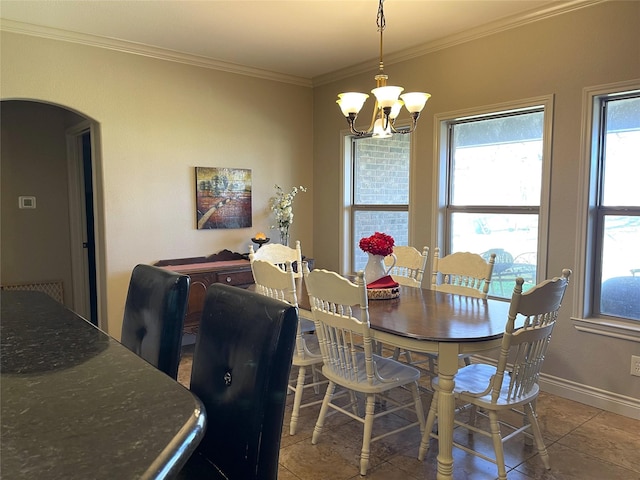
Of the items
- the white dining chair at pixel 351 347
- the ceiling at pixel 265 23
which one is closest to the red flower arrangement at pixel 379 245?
the white dining chair at pixel 351 347

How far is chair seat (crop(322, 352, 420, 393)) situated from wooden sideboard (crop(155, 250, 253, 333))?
1741 millimetres

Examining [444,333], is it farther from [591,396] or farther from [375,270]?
[591,396]

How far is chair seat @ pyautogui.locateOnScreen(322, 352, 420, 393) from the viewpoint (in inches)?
91.0

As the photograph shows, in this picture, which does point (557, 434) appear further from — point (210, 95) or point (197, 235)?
point (210, 95)

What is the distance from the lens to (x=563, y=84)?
3113 mm

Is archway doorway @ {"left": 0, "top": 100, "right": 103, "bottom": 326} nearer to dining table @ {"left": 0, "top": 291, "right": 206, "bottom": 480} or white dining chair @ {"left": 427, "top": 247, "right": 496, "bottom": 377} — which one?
white dining chair @ {"left": 427, "top": 247, "right": 496, "bottom": 377}

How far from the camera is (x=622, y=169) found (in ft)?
9.80

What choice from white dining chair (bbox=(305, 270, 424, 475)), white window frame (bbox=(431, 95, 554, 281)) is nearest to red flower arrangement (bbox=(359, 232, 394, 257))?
white dining chair (bbox=(305, 270, 424, 475))

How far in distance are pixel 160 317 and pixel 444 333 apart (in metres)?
1.25

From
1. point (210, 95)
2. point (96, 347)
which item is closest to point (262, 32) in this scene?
point (210, 95)

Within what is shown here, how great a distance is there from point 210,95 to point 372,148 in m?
1.65

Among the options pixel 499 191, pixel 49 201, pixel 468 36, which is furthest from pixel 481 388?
pixel 49 201

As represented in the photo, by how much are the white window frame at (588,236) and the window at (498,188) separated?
0.85 ft

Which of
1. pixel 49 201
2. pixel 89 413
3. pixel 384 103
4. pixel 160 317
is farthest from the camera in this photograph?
pixel 49 201
